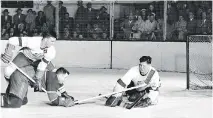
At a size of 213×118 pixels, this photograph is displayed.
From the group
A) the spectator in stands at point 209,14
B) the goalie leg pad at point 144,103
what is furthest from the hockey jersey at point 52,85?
the spectator in stands at point 209,14

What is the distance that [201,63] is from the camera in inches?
438

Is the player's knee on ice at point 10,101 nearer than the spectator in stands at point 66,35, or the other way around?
the player's knee on ice at point 10,101

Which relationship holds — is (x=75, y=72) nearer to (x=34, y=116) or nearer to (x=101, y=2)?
(x=101, y=2)

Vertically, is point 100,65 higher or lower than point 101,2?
lower

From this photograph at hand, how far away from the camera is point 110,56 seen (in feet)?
41.9

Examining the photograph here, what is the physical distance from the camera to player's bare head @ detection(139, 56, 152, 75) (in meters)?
6.67

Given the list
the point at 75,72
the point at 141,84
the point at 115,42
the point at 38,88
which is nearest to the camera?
the point at 38,88

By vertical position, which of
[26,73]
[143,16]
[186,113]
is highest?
[143,16]

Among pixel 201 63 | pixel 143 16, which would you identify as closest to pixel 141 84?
pixel 201 63

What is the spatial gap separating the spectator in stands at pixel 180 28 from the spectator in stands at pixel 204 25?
335 millimetres

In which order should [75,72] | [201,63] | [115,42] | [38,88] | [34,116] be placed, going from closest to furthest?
[34,116] < [38,88] < [201,63] < [75,72] < [115,42]

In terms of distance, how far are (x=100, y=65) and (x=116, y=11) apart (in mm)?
1338

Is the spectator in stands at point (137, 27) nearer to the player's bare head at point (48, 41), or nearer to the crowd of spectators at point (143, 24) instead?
the crowd of spectators at point (143, 24)

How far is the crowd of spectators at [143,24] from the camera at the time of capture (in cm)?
1215
